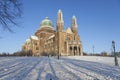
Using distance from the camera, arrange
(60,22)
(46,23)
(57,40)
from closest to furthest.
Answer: (57,40), (60,22), (46,23)

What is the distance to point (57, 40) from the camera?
106 meters

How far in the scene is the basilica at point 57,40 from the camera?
10044 centimetres

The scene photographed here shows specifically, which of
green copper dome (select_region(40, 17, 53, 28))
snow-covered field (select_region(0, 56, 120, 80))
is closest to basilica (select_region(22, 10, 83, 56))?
green copper dome (select_region(40, 17, 53, 28))

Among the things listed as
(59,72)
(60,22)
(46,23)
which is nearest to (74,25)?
(60,22)

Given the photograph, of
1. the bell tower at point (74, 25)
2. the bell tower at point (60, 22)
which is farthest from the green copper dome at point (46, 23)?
the bell tower at point (60, 22)

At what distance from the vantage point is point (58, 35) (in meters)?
106

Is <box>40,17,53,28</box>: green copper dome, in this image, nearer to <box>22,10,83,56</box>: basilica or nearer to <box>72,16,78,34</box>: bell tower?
<box>22,10,83,56</box>: basilica

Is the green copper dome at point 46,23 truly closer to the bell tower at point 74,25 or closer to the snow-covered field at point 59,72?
the bell tower at point 74,25

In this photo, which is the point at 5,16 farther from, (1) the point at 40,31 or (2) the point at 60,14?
(1) the point at 40,31

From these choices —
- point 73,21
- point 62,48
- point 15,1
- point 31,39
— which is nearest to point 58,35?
point 62,48

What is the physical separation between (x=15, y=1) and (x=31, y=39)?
353ft

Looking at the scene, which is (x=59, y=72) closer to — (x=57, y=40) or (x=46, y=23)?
(x=57, y=40)

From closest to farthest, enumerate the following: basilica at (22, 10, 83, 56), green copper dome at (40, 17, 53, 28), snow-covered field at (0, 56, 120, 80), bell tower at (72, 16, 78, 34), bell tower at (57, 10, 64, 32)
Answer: snow-covered field at (0, 56, 120, 80)
basilica at (22, 10, 83, 56)
bell tower at (57, 10, 64, 32)
bell tower at (72, 16, 78, 34)
green copper dome at (40, 17, 53, 28)

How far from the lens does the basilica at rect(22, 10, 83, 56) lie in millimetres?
100438
